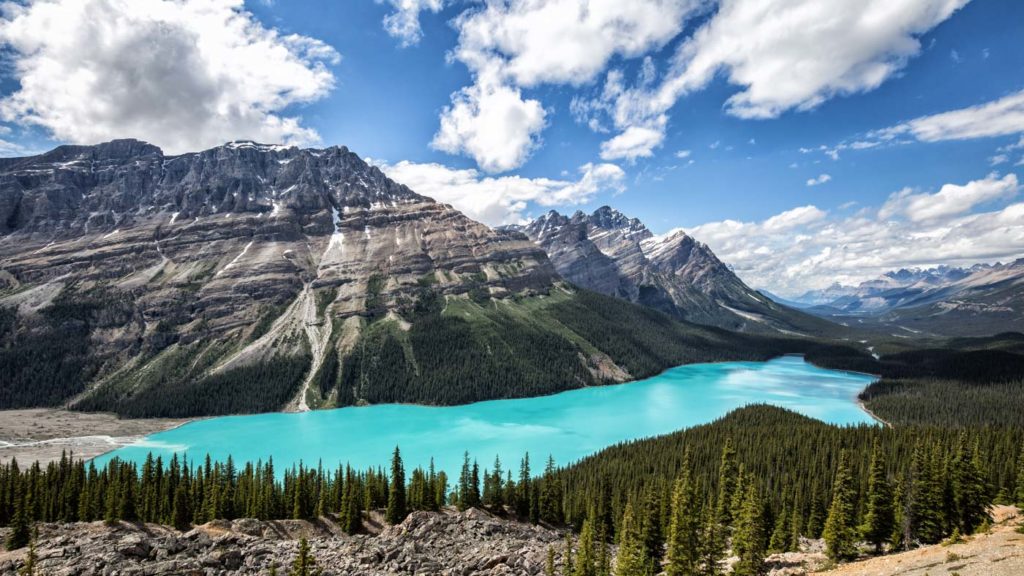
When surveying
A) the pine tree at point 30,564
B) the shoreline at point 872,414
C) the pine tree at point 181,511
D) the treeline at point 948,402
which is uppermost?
the pine tree at point 30,564

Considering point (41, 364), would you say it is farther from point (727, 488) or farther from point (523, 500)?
point (727, 488)

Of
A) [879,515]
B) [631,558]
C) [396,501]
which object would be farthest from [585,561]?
[879,515]

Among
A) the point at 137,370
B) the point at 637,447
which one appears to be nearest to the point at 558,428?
the point at 637,447

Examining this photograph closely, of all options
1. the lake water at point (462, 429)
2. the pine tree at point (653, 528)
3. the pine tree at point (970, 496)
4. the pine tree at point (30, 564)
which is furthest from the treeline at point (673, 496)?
the lake water at point (462, 429)

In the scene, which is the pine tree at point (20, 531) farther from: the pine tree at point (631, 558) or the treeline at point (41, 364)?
the treeline at point (41, 364)

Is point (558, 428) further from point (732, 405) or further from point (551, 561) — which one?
point (551, 561)

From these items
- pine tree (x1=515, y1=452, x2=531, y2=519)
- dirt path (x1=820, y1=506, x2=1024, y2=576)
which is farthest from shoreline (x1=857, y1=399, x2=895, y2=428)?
dirt path (x1=820, y1=506, x2=1024, y2=576)
